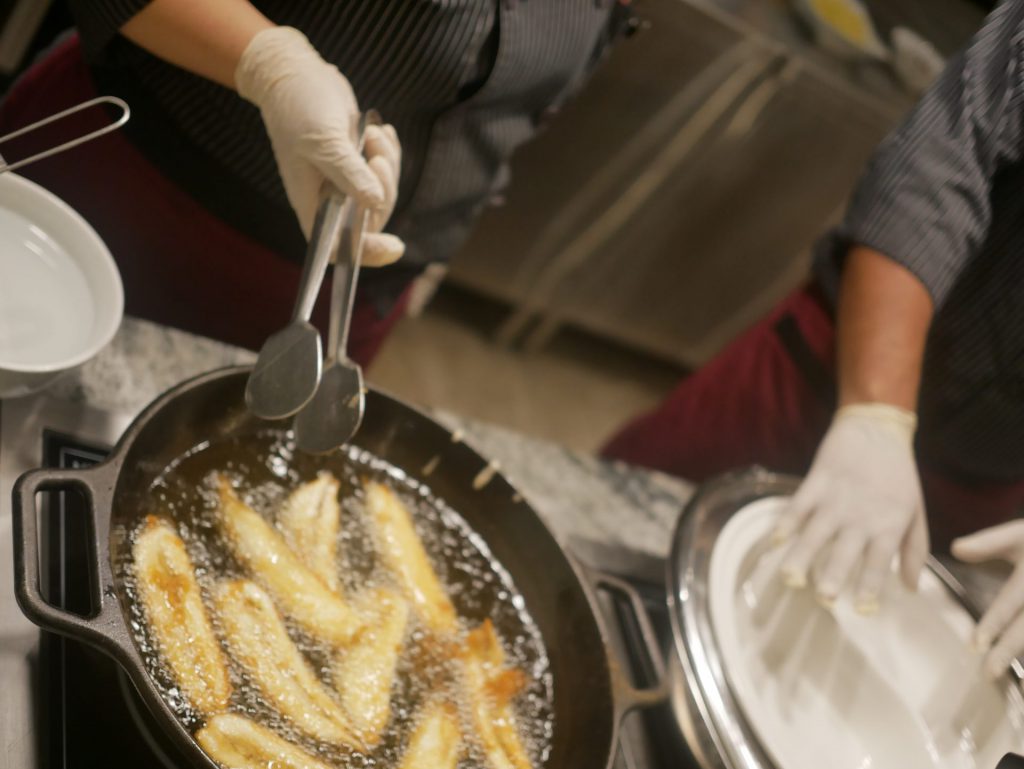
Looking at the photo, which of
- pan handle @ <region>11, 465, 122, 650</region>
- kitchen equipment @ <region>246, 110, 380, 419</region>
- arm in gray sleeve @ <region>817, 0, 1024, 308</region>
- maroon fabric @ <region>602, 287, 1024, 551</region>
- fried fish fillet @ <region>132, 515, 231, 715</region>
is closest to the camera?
pan handle @ <region>11, 465, 122, 650</region>

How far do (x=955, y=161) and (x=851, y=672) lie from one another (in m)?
0.85

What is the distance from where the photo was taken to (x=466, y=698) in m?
1.08

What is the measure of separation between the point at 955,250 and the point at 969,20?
2815mm

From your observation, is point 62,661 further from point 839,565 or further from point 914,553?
point 914,553

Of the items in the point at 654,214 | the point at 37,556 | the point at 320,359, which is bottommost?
the point at 654,214

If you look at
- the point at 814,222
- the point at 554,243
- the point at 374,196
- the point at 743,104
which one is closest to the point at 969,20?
the point at 814,222

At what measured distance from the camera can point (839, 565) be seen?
1.26 meters

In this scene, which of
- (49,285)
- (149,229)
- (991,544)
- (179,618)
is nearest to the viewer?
(179,618)

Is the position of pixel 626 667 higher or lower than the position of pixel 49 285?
lower

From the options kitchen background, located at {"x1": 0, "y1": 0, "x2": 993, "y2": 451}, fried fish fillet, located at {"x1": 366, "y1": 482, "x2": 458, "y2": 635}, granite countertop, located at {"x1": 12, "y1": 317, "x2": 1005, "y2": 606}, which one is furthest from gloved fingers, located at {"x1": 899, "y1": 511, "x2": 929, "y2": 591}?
kitchen background, located at {"x1": 0, "y1": 0, "x2": 993, "y2": 451}

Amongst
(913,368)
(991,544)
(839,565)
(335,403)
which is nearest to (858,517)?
(839,565)

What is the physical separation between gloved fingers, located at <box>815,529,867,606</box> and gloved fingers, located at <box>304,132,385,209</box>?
2.54ft

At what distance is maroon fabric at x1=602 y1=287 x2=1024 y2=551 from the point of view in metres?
1.86

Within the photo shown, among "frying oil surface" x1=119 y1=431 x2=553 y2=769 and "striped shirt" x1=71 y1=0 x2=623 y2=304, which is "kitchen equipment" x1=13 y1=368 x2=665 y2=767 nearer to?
"frying oil surface" x1=119 y1=431 x2=553 y2=769
